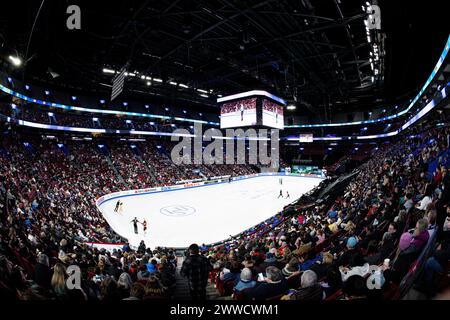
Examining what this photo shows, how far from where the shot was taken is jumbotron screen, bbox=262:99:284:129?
897 inches

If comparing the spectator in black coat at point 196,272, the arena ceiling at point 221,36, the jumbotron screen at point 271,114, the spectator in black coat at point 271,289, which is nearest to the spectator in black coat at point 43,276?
the spectator in black coat at point 196,272

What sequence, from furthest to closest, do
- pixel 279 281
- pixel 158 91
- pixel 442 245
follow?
pixel 158 91, pixel 279 281, pixel 442 245

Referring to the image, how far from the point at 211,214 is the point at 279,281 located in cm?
1588

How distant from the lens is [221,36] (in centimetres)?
1588

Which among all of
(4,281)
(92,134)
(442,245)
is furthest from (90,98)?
(442,245)

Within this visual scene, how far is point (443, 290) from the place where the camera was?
237 cm

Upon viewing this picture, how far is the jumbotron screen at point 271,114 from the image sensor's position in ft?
74.7

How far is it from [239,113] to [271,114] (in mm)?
3264

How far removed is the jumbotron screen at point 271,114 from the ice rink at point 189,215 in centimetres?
770

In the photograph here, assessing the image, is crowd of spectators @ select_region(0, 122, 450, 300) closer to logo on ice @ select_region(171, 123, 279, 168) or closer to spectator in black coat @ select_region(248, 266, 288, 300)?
spectator in black coat @ select_region(248, 266, 288, 300)

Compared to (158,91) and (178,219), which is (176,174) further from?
(178,219)

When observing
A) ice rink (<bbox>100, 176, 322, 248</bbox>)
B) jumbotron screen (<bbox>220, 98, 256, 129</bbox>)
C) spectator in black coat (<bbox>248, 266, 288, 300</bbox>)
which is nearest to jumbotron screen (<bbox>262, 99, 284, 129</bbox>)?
jumbotron screen (<bbox>220, 98, 256, 129</bbox>)

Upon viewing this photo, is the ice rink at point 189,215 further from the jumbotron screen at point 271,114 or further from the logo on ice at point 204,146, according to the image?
the logo on ice at point 204,146

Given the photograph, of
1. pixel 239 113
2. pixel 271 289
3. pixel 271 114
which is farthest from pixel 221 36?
pixel 271 289
